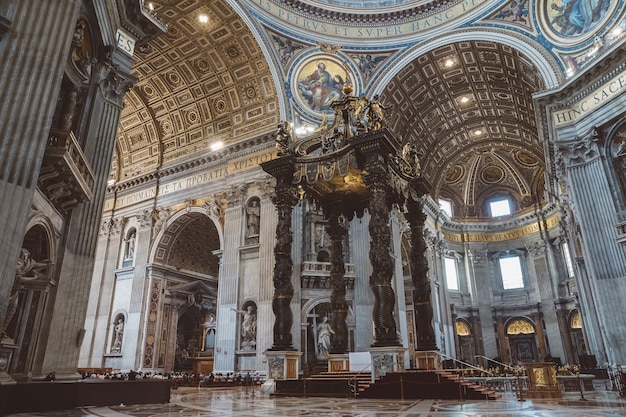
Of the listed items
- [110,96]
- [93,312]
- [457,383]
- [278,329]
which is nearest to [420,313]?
[457,383]

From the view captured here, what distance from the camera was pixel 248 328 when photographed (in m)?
15.1

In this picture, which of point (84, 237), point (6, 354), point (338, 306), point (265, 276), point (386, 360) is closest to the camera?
point (6, 354)

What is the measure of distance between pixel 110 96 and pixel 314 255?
902cm

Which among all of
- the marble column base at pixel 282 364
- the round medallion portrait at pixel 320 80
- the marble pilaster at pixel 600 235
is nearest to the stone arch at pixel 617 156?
the marble pilaster at pixel 600 235

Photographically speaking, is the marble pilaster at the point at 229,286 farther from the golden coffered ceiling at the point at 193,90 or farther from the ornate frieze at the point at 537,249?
the ornate frieze at the point at 537,249

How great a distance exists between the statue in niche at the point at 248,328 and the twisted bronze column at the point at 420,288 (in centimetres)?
665

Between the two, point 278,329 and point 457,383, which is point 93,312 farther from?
point 457,383

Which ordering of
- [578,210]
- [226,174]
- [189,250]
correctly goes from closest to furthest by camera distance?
[578,210]
[226,174]
[189,250]

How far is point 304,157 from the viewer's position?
10.1 meters

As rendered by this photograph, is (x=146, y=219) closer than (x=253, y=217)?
No

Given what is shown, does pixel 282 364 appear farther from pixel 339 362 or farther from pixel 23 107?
pixel 23 107

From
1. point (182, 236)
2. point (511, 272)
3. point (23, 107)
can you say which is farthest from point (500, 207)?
point (23, 107)

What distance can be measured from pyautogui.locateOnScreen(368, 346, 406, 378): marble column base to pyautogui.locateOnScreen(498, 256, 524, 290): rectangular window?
66.9 ft

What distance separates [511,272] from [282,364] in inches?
832
